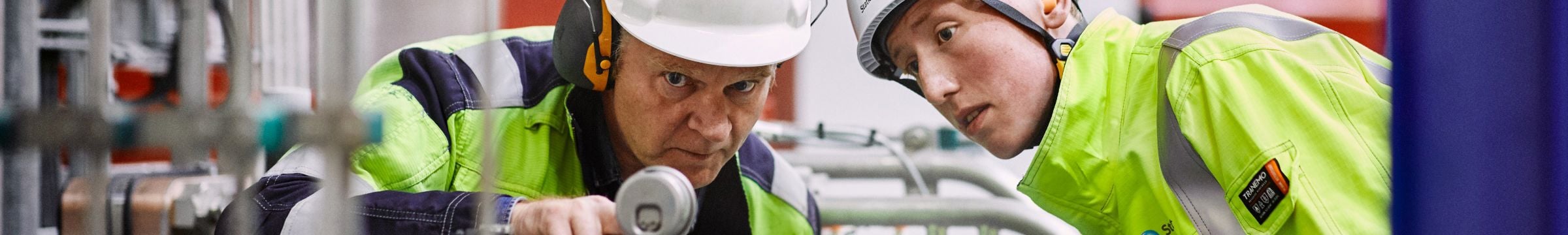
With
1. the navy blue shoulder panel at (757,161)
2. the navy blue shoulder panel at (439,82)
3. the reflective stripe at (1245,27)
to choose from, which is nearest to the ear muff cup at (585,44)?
the navy blue shoulder panel at (439,82)

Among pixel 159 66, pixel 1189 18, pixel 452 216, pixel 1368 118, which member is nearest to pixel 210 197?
pixel 159 66

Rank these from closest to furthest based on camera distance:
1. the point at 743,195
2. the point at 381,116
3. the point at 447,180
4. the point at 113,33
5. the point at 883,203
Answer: the point at 381,116 → the point at 113,33 → the point at 447,180 → the point at 743,195 → the point at 883,203

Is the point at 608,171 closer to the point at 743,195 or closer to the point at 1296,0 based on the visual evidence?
the point at 743,195

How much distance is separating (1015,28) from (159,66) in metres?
1.03

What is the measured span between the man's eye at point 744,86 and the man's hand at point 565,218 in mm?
228

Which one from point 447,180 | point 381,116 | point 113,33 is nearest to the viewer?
point 381,116

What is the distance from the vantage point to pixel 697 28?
1439mm

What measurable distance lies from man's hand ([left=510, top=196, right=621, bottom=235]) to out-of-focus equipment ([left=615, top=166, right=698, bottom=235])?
17 cm

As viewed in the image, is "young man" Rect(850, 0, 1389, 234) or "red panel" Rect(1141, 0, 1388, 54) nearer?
"young man" Rect(850, 0, 1389, 234)

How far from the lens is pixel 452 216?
1411 millimetres

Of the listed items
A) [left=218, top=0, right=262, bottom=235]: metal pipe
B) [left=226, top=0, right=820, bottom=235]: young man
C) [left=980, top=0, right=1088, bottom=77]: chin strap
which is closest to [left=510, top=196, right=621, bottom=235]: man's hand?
[left=226, top=0, right=820, bottom=235]: young man

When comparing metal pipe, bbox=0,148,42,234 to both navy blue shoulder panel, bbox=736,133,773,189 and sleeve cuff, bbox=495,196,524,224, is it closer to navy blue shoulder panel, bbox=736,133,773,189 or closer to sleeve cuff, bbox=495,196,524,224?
sleeve cuff, bbox=495,196,524,224

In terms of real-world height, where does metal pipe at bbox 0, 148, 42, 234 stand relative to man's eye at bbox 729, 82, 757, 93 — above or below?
below

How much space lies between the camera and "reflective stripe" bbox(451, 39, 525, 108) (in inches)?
59.6
